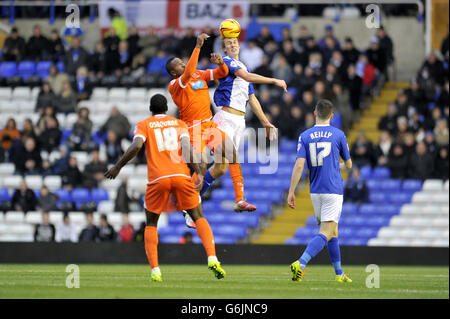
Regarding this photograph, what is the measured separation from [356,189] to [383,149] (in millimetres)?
1605

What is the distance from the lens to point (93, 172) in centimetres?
2558

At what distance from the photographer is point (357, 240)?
76.5 feet

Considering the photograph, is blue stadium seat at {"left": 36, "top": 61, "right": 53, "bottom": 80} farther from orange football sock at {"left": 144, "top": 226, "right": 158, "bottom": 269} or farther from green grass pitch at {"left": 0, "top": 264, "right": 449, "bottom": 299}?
orange football sock at {"left": 144, "top": 226, "right": 158, "bottom": 269}

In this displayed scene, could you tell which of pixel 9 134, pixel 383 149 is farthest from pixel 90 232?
pixel 383 149

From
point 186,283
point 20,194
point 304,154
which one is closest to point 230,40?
point 304,154

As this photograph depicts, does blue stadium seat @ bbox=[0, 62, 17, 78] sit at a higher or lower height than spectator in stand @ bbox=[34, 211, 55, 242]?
higher

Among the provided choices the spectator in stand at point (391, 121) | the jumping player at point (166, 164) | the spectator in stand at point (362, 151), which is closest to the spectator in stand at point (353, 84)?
the spectator in stand at point (391, 121)

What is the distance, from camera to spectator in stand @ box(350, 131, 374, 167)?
24.5 metres

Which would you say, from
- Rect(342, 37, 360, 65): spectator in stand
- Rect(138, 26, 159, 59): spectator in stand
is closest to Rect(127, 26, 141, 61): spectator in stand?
Rect(138, 26, 159, 59): spectator in stand

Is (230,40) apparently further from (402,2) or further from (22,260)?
(402,2)

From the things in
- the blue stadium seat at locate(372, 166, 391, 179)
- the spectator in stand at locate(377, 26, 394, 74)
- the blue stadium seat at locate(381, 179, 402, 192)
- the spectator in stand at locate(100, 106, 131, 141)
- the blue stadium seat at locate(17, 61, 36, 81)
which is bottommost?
the blue stadium seat at locate(381, 179, 402, 192)

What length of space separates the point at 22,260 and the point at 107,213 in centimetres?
378

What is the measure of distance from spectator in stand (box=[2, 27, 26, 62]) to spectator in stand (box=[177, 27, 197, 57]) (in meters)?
5.24

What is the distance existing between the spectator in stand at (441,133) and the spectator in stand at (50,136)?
33.4 ft
